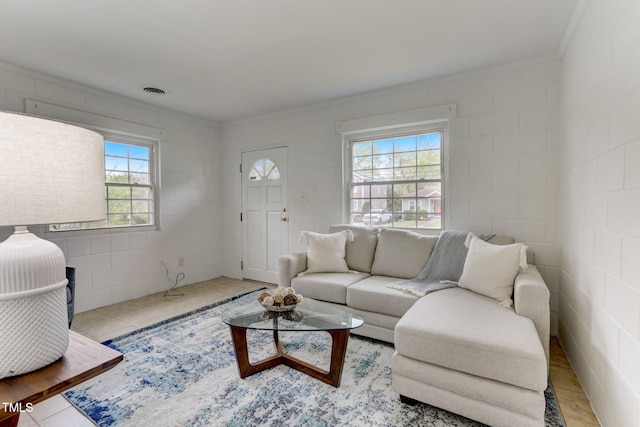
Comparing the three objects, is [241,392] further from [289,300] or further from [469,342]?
[469,342]

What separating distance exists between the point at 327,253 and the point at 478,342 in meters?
1.76

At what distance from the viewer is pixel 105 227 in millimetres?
3510

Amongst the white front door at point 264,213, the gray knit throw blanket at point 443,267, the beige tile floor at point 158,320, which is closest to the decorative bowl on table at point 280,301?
the gray knit throw blanket at point 443,267

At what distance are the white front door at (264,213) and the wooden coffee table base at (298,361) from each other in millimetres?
2123

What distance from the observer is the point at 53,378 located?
855 millimetres

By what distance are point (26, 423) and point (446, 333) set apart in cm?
225

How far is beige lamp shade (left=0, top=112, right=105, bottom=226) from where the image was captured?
0.80m

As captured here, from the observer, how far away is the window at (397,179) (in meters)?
3.29

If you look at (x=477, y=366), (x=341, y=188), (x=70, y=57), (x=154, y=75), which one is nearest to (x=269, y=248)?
(x=341, y=188)

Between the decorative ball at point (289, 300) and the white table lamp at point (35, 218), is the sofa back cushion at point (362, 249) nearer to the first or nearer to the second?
the decorative ball at point (289, 300)

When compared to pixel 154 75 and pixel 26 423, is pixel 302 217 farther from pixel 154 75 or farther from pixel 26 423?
pixel 26 423

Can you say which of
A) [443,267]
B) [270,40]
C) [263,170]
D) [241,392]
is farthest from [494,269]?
[263,170]

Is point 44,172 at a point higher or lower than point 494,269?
higher

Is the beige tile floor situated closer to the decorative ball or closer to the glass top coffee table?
the glass top coffee table
